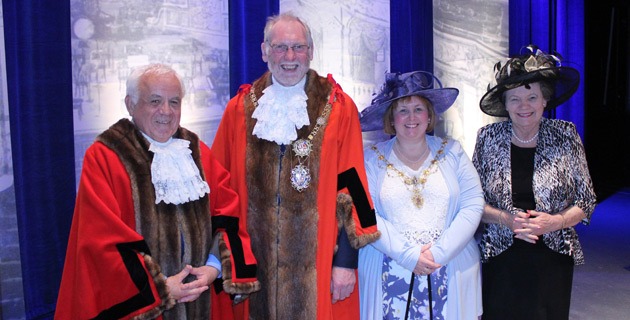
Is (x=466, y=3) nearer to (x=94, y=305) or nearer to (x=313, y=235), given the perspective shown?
(x=313, y=235)

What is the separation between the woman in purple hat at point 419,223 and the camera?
7.60 ft

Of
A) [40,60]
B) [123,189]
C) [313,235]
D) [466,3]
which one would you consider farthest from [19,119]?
[466,3]

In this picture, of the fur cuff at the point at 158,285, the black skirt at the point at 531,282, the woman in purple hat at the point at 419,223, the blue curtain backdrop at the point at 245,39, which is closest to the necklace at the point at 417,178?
the woman in purple hat at the point at 419,223

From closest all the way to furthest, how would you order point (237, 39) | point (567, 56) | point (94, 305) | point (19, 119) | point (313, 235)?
point (94, 305) < point (313, 235) < point (19, 119) < point (237, 39) < point (567, 56)

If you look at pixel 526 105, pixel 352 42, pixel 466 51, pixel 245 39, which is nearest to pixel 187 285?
pixel 526 105

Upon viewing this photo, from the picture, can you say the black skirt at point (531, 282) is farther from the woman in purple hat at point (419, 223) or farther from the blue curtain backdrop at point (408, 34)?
the blue curtain backdrop at point (408, 34)

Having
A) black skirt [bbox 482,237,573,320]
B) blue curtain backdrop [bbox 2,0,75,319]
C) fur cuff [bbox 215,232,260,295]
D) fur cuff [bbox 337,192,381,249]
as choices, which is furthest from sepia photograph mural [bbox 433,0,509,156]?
fur cuff [bbox 215,232,260,295]

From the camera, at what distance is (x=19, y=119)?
2.65 m

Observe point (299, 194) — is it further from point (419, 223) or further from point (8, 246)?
point (8, 246)

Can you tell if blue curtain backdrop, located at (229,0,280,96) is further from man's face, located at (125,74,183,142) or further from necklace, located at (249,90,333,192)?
man's face, located at (125,74,183,142)

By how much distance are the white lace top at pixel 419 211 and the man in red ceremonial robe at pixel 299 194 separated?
6.0 inches

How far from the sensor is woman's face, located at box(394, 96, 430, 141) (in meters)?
2.40

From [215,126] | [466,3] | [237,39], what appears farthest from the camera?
[466,3]

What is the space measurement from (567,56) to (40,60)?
247 inches
